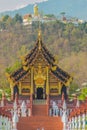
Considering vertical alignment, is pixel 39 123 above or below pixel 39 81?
below

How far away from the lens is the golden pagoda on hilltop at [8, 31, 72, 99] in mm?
50050

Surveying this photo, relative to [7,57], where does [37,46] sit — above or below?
above

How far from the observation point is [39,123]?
41438 mm

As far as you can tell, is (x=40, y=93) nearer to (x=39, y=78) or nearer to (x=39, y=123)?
(x=39, y=78)

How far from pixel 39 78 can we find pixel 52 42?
221 feet

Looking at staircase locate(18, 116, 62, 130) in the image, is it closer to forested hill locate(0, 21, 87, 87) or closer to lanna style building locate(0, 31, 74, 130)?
lanna style building locate(0, 31, 74, 130)

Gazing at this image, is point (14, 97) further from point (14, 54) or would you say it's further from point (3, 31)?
point (3, 31)

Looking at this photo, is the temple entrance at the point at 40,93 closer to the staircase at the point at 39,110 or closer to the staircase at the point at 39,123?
the staircase at the point at 39,110

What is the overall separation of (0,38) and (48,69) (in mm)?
71599

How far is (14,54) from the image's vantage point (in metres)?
110

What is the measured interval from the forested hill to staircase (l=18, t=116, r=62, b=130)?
54843 mm

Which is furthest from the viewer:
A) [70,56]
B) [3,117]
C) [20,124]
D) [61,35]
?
[61,35]

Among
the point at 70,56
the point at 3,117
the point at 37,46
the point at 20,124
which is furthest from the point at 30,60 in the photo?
the point at 70,56

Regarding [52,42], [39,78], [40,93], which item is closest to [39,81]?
[39,78]
